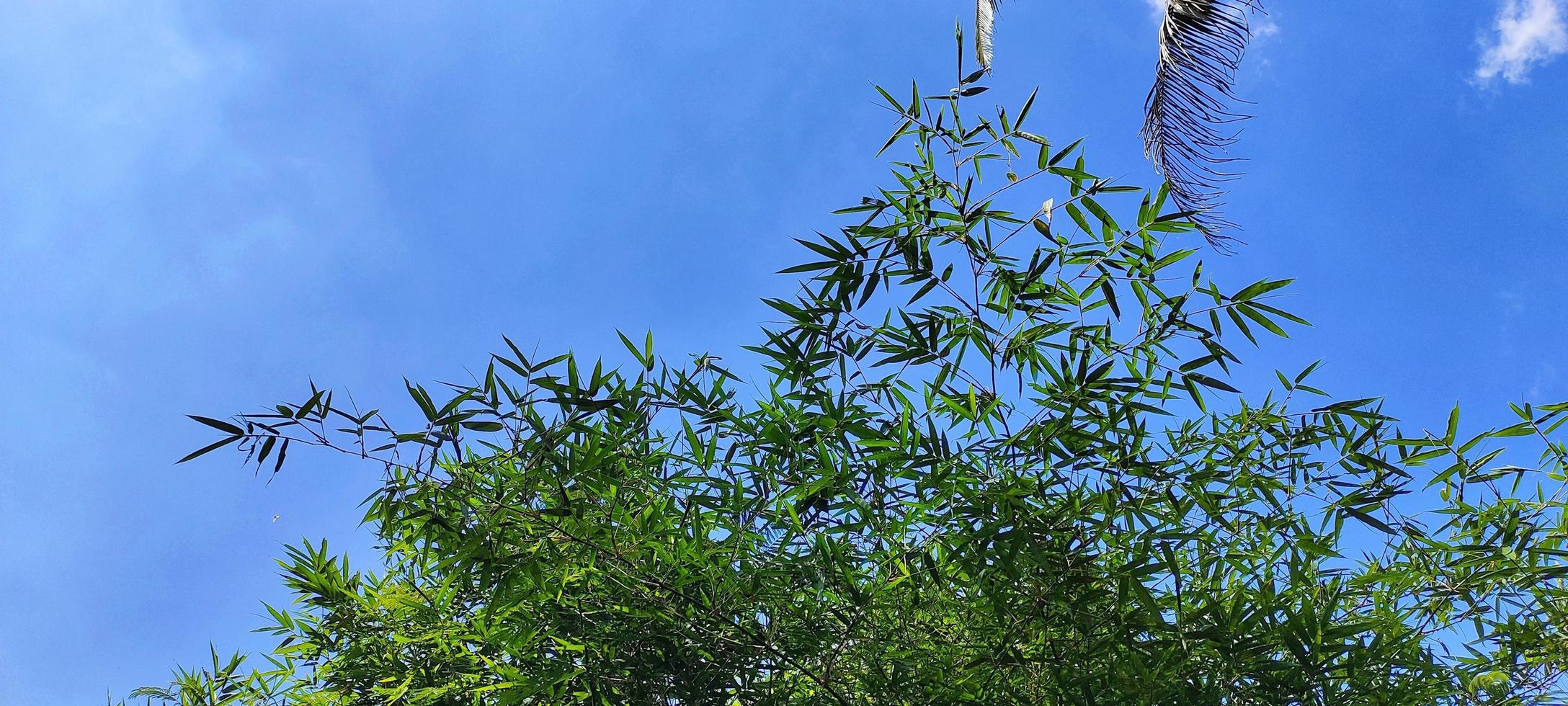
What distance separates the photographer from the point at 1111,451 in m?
2.62

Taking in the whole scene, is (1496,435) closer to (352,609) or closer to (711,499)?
(711,499)

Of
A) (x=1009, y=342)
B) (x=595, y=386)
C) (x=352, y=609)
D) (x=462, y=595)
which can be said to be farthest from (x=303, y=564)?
(x=1009, y=342)

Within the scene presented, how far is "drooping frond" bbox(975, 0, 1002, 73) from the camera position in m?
4.59

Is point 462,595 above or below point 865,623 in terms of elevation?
above

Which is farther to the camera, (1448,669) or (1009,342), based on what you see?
(1009,342)

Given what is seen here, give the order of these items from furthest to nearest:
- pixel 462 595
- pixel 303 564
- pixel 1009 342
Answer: pixel 303 564
pixel 462 595
pixel 1009 342

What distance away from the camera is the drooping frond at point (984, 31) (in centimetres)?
459

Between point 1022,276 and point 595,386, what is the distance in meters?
1.32

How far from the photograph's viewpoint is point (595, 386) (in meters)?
2.57

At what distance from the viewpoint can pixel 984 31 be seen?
181 inches

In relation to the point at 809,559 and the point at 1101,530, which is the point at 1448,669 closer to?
the point at 1101,530

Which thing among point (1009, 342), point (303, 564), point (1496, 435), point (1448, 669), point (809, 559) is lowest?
point (1448, 669)

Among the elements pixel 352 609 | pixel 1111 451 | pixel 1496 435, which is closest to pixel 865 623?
pixel 1111 451

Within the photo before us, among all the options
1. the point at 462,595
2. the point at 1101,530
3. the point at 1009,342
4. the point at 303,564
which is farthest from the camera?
the point at 303,564
